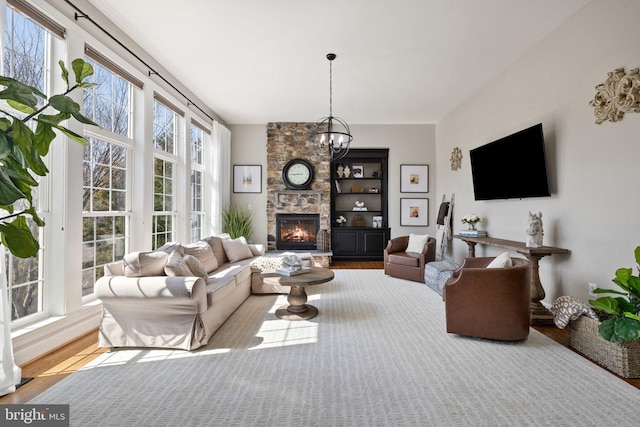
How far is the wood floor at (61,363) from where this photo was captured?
2.00 meters

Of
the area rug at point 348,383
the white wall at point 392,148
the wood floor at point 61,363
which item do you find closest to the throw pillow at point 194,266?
the area rug at point 348,383

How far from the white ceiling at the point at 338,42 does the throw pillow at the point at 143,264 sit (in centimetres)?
247

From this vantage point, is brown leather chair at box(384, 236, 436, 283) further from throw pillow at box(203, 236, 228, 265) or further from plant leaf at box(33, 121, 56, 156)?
plant leaf at box(33, 121, 56, 156)

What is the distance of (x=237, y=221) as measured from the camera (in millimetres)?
6664

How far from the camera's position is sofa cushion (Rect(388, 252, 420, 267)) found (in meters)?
4.95

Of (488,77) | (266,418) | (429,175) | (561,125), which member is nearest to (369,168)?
(429,175)

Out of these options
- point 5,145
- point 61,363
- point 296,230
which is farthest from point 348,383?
point 296,230

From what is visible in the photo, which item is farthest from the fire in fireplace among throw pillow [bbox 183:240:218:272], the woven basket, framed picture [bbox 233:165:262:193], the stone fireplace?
throw pillow [bbox 183:240:218:272]

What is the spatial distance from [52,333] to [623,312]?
179 inches

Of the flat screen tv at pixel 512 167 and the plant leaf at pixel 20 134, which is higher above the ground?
the flat screen tv at pixel 512 167

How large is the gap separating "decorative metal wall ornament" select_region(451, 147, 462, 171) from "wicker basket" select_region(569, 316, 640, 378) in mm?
3773

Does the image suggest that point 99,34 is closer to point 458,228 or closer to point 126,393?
point 126,393

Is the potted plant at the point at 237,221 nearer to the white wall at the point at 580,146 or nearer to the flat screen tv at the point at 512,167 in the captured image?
the flat screen tv at the point at 512,167

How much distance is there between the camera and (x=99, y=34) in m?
3.07
